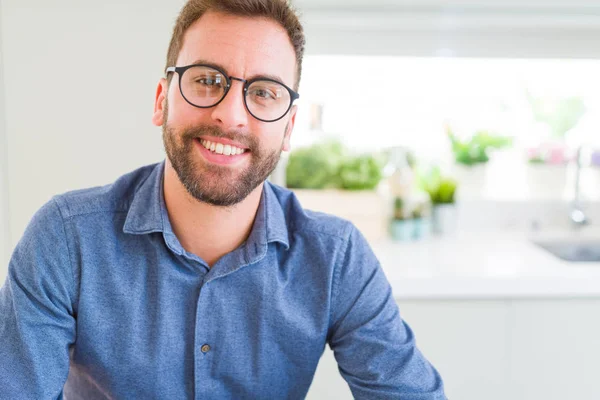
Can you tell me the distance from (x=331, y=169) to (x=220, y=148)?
1252 millimetres

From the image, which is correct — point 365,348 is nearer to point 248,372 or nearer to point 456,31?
point 248,372

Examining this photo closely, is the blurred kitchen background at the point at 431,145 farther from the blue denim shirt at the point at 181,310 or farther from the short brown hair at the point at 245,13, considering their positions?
the short brown hair at the point at 245,13

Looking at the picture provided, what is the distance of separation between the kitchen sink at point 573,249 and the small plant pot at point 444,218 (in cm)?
33

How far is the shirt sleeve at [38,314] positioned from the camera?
1.12 m

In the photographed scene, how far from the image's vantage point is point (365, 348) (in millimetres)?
1272

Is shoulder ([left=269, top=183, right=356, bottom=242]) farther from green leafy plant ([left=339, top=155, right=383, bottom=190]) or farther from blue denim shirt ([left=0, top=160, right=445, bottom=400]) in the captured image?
A: green leafy plant ([left=339, top=155, right=383, bottom=190])

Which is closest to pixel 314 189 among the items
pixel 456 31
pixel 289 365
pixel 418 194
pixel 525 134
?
pixel 418 194

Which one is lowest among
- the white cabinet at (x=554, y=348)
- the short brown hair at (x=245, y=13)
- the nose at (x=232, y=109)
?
the white cabinet at (x=554, y=348)

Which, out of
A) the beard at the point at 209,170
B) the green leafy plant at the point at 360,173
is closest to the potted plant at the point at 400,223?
the green leafy plant at the point at 360,173

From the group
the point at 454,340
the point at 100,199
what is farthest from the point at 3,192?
the point at 454,340

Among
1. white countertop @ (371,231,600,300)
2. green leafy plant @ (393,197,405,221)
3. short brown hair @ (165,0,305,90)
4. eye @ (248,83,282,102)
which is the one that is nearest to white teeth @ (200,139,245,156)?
eye @ (248,83,282,102)

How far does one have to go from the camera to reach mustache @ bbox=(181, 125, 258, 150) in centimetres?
113

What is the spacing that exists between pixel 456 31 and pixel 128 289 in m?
1.65

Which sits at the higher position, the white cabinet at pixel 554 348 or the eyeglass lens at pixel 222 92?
the eyeglass lens at pixel 222 92
